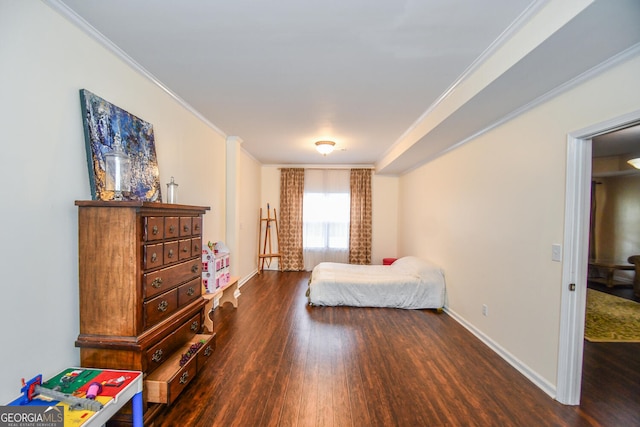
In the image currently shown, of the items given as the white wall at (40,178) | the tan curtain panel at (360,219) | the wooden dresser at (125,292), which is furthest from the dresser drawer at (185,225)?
the tan curtain panel at (360,219)

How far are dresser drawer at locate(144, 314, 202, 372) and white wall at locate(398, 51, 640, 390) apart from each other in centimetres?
291

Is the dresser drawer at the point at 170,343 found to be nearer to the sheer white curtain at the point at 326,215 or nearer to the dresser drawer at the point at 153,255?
the dresser drawer at the point at 153,255

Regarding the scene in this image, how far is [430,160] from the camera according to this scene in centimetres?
457

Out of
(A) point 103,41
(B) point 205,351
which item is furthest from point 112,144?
(B) point 205,351

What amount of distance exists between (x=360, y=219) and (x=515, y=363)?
426cm

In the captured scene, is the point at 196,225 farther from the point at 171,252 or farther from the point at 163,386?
the point at 163,386

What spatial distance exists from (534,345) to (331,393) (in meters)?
1.76

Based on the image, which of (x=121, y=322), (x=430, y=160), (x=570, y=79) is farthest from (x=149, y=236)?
(x=430, y=160)

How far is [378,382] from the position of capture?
221 centimetres

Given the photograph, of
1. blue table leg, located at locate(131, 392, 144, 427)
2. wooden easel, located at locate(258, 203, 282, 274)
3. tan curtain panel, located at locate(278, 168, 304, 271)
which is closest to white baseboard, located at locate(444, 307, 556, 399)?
blue table leg, located at locate(131, 392, 144, 427)

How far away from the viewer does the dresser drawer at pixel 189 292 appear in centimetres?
206

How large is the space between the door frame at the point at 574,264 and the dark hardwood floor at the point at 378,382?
0.79 feet

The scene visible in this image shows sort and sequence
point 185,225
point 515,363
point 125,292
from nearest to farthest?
point 125,292, point 185,225, point 515,363

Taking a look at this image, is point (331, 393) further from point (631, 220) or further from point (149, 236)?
point (631, 220)
